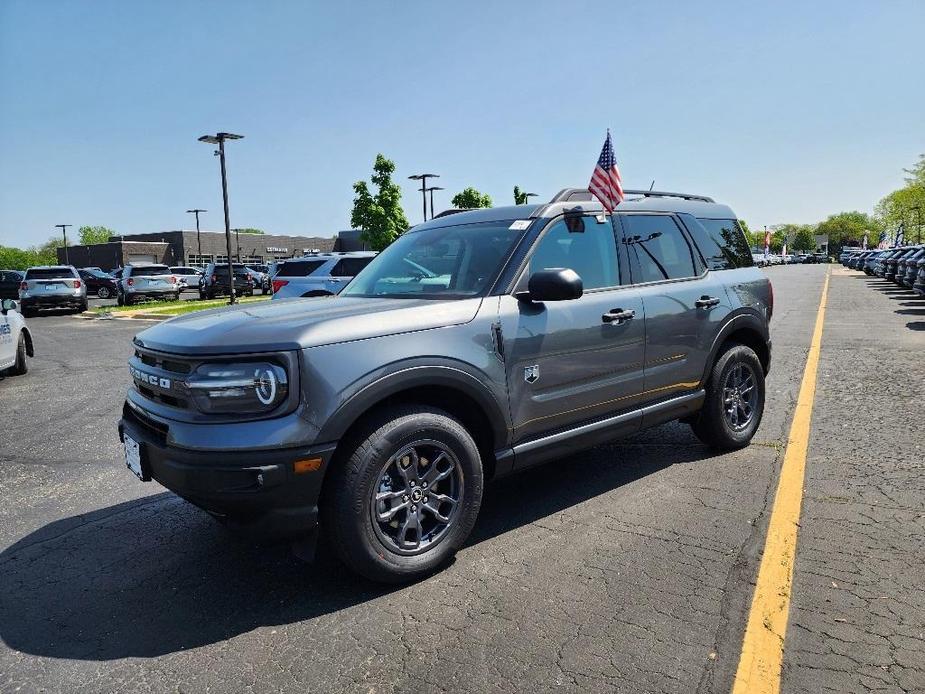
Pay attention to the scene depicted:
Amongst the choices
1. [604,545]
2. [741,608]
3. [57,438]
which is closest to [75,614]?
[604,545]

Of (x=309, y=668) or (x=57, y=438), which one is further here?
(x=57, y=438)

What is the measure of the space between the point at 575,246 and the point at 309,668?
9.14 ft

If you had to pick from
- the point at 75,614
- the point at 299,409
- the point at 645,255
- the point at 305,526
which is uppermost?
the point at 645,255

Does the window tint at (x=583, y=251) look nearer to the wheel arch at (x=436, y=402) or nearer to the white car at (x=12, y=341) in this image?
the wheel arch at (x=436, y=402)

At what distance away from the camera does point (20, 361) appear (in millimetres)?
9969

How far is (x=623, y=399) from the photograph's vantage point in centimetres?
428

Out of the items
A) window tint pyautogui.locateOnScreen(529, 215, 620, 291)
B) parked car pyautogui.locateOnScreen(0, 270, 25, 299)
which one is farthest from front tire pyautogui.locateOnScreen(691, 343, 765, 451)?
parked car pyautogui.locateOnScreen(0, 270, 25, 299)

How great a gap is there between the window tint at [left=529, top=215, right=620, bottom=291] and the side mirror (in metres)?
0.29

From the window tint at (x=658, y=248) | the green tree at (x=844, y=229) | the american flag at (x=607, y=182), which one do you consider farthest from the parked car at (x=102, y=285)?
the green tree at (x=844, y=229)

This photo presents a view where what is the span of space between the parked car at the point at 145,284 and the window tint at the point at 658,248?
2722 centimetres

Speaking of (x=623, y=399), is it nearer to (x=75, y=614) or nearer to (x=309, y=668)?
(x=309, y=668)

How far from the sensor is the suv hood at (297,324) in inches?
116

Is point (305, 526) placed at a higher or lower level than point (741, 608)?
higher

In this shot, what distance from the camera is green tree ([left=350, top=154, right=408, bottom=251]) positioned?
45031mm
